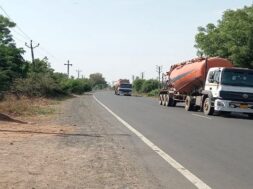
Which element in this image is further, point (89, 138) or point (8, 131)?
point (8, 131)

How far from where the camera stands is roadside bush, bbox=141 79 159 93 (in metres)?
109

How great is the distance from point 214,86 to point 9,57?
3704cm

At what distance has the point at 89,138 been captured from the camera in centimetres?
1473

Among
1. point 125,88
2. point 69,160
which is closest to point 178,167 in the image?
point 69,160

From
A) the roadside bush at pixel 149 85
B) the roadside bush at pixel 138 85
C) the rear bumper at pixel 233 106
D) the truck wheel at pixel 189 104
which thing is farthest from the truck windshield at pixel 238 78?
the roadside bush at pixel 138 85

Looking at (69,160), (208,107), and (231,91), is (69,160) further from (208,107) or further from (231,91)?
(208,107)

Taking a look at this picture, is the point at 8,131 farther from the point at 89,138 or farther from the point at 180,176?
the point at 180,176

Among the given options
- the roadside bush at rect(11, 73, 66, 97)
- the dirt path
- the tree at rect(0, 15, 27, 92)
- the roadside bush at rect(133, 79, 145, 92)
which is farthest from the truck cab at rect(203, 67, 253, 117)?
the roadside bush at rect(133, 79, 145, 92)

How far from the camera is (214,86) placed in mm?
27109

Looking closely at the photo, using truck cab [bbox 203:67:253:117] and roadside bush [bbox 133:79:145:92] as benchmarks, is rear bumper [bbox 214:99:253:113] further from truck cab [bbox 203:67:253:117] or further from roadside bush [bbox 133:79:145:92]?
roadside bush [bbox 133:79:145:92]

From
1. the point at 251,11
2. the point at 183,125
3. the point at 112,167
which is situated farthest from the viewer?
the point at 251,11

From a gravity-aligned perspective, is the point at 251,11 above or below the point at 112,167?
above

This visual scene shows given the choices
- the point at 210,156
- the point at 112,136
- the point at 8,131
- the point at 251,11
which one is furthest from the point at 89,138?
the point at 251,11

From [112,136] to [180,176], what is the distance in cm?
646
